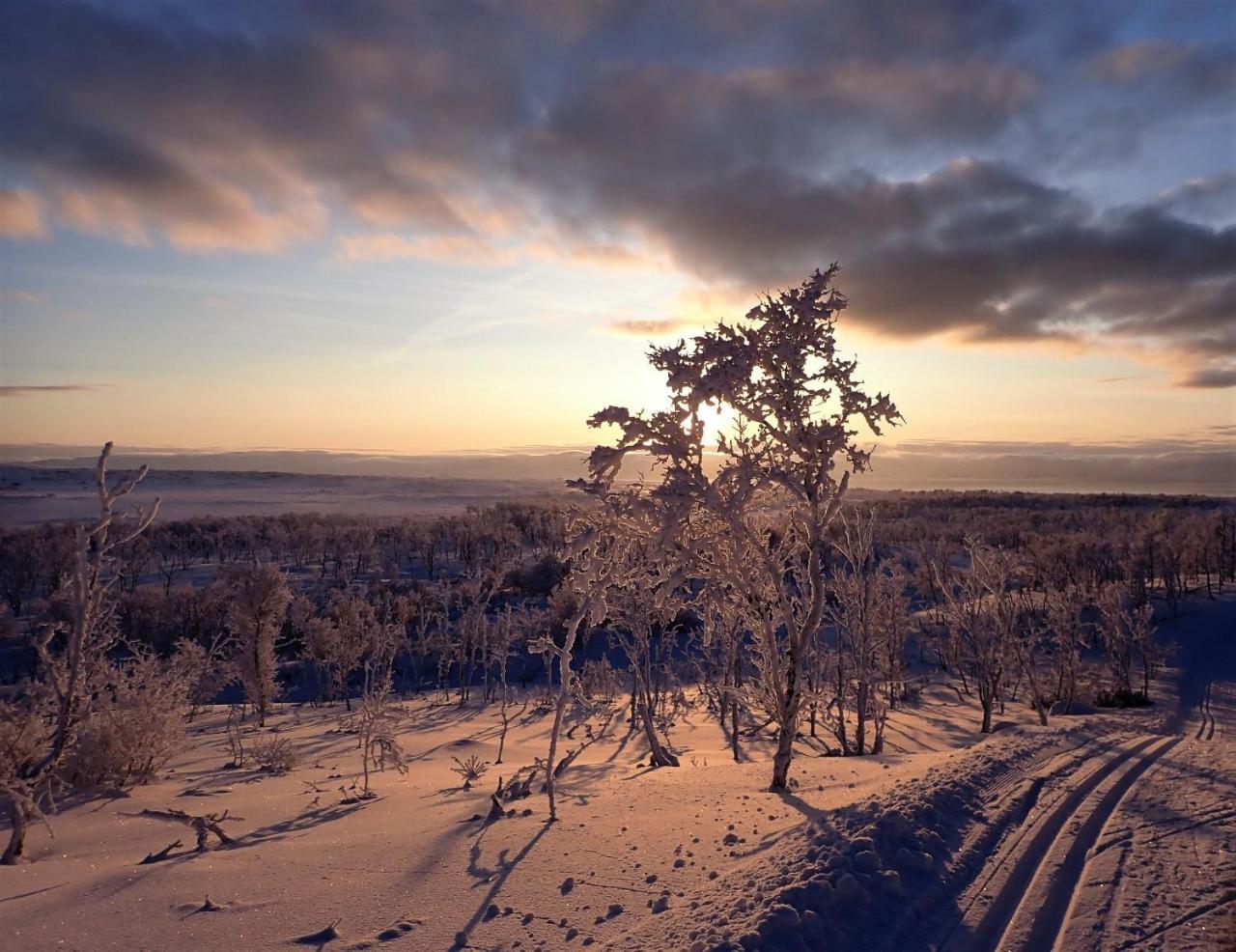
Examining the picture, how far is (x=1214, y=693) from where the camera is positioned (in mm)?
32094

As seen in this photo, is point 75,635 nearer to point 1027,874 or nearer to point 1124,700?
point 1027,874

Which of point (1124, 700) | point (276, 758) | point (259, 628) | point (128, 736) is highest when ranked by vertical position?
point (128, 736)

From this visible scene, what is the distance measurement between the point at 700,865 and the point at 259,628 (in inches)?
1000

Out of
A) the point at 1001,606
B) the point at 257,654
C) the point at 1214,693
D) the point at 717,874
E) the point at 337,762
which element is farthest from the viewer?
the point at 1214,693

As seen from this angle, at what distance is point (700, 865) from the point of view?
6773 millimetres

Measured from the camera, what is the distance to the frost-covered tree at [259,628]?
26797 millimetres

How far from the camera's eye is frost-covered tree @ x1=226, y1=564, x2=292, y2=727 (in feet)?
87.9

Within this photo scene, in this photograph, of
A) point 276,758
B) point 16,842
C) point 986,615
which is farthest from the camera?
point 986,615

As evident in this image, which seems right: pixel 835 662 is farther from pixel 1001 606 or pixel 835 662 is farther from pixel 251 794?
pixel 251 794

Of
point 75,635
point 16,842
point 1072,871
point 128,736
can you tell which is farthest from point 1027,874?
point 128,736

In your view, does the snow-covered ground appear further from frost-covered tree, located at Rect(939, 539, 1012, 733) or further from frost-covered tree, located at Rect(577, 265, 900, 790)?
frost-covered tree, located at Rect(939, 539, 1012, 733)

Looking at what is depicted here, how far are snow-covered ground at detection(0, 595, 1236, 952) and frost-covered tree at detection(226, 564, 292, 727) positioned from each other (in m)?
16.6

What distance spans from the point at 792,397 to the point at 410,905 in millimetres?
7231

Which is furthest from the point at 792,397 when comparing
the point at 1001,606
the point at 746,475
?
the point at 1001,606
